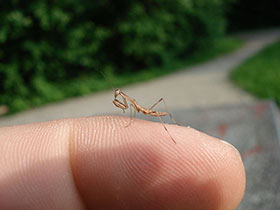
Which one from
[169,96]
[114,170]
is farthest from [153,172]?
[169,96]

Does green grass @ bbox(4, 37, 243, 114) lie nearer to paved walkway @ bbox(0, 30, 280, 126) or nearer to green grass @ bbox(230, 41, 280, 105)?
paved walkway @ bbox(0, 30, 280, 126)

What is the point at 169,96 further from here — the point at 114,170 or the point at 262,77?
the point at 114,170

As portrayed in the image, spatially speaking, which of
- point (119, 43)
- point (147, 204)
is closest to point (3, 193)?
point (147, 204)

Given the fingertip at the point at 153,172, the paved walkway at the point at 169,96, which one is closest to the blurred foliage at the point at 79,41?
the paved walkway at the point at 169,96

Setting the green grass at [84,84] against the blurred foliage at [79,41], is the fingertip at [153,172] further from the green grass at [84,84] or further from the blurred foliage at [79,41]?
the blurred foliage at [79,41]

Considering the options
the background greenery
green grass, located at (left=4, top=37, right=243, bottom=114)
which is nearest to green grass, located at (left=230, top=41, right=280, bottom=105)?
green grass, located at (left=4, top=37, right=243, bottom=114)

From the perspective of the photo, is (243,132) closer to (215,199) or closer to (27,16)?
(215,199)
